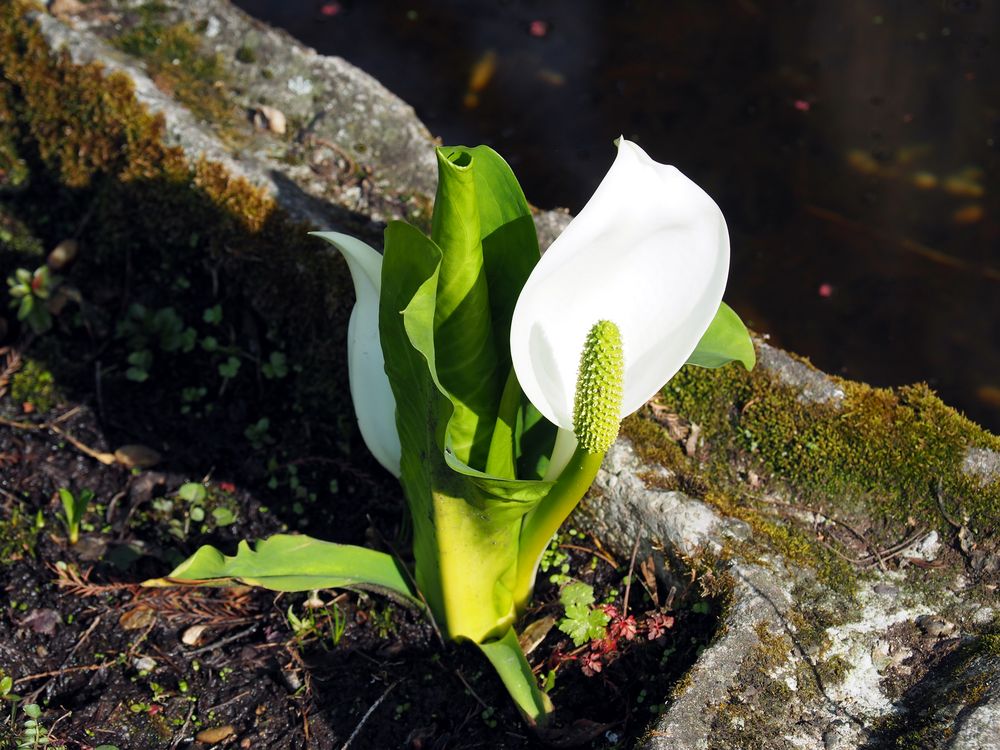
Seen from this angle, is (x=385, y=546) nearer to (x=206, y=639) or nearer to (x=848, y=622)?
(x=206, y=639)

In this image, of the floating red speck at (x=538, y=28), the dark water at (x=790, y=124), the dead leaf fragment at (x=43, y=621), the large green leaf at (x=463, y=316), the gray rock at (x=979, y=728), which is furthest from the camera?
the floating red speck at (x=538, y=28)

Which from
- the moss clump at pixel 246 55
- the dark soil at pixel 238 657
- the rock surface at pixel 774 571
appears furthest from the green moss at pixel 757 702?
the moss clump at pixel 246 55

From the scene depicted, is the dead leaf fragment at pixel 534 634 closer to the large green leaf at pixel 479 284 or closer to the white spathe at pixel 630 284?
the large green leaf at pixel 479 284

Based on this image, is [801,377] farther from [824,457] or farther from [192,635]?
[192,635]

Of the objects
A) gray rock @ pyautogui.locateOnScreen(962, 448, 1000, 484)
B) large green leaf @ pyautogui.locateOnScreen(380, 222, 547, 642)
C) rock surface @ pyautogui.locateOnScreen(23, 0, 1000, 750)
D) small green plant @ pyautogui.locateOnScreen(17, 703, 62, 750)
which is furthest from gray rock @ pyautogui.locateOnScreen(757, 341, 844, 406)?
small green plant @ pyautogui.locateOnScreen(17, 703, 62, 750)

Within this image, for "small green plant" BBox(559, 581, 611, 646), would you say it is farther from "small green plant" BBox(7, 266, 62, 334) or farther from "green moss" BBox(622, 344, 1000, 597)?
"small green plant" BBox(7, 266, 62, 334)

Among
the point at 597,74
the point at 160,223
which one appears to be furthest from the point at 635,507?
the point at 597,74

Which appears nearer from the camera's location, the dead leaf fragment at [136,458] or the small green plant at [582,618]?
the small green plant at [582,618]
